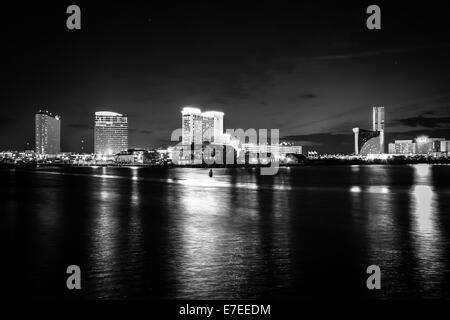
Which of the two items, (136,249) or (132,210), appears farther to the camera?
(132,210)

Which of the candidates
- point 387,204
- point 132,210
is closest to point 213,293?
point 132,210

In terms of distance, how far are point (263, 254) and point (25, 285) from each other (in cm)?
560

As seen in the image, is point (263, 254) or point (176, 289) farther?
point (263, 254)

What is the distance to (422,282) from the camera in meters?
8.36

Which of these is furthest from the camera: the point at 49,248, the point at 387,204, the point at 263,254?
the point at 387,204

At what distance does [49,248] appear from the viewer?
1167cm
